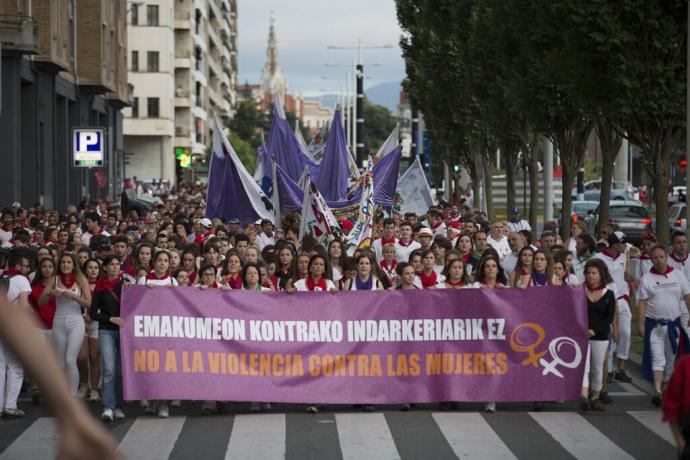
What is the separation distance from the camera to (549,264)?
44.3 ft

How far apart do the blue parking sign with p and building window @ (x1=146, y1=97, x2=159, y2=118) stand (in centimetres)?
6118

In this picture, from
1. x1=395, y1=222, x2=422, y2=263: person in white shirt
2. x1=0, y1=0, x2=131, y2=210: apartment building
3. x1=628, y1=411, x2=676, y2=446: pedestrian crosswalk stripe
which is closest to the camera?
x1=628, y1=411, x2=676, y2=446: pedestrian crosswalk stripe

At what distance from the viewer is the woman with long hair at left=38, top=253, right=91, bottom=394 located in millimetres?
13125

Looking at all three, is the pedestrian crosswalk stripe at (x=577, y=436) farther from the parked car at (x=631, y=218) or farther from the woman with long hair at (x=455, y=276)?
the parked car at (x=631, y=218)

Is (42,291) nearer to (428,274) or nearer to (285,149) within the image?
(428,274)

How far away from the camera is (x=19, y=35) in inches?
1359

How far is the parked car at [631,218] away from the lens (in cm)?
3862

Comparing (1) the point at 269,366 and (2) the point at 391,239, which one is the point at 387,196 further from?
(1) the point at 269,366

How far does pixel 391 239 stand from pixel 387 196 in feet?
30.4

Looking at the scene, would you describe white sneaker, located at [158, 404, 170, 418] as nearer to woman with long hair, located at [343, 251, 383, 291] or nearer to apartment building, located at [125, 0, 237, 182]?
woman with long hair, located at [343, 251, 383, 291]

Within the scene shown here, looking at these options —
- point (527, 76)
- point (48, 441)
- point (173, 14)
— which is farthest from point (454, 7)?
point (173, 14)

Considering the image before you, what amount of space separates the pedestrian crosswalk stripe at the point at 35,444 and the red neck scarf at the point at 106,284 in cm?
134

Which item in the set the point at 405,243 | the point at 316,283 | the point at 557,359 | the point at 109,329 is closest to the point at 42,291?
the point at 109,329

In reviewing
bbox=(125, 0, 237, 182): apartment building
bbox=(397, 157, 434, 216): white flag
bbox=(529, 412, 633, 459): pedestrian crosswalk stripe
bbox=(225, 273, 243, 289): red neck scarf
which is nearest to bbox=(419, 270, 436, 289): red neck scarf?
bbox=(529, 412, 633, 459): pedestrian crosswalk stripe
